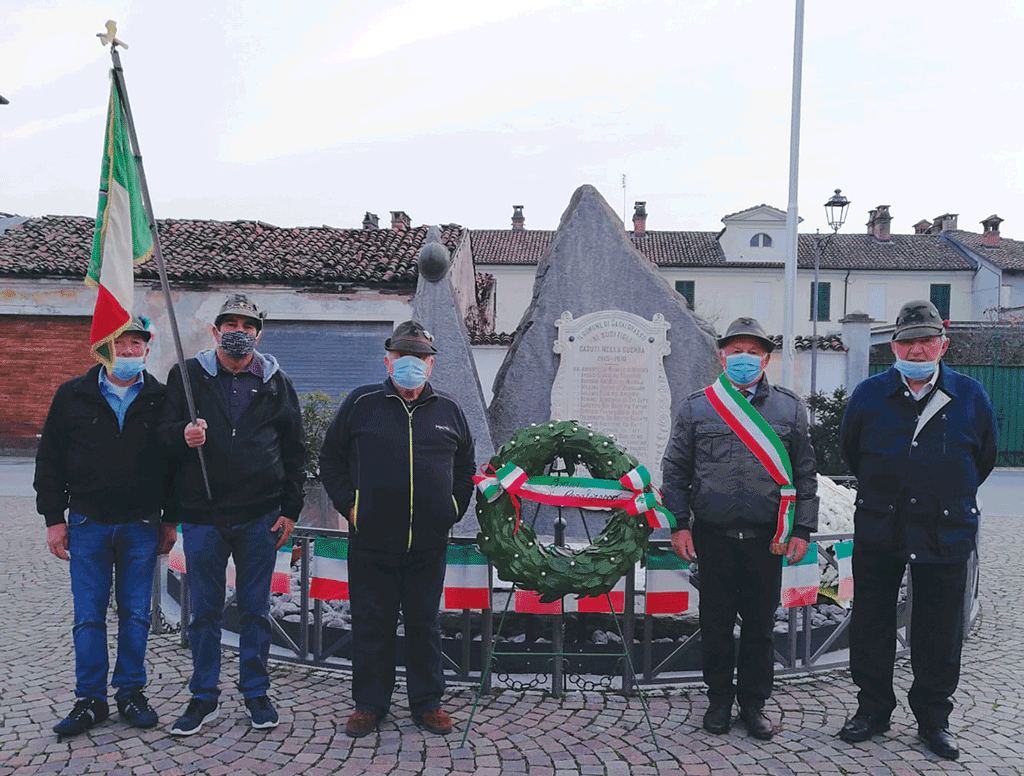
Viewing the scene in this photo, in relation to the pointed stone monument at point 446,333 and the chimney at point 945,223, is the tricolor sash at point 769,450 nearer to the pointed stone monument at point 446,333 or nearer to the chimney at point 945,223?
the pointed stone monument at point 446,333

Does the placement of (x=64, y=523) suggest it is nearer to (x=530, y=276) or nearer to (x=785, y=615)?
(x=785, y=615)

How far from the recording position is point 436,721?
12.2ft

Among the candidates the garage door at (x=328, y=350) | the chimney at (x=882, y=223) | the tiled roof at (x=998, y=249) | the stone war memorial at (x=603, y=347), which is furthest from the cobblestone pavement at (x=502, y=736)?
the chimney at (x=882, y=223)

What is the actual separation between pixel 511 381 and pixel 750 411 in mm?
2890

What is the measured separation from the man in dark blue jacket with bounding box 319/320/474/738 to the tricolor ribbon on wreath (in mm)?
341

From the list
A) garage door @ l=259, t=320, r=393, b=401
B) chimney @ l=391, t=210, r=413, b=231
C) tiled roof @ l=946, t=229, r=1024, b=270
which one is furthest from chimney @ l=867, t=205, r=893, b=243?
garage door @ l=259, t=320, r=393, b=401

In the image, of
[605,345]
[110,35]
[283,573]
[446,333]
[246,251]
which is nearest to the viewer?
[110,35]

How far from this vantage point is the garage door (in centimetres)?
1711

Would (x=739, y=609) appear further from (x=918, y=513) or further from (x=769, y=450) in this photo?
(x=918, y=513)

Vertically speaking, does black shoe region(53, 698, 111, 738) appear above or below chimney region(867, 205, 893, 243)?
below

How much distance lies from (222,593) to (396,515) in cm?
95

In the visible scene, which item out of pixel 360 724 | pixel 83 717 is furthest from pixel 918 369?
pixel 83 717

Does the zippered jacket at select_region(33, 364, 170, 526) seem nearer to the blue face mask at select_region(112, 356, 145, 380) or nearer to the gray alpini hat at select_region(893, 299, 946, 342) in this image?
the blue face mask at select_region(112, 356, 145, 380)

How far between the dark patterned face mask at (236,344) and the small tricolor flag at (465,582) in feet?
4.93
